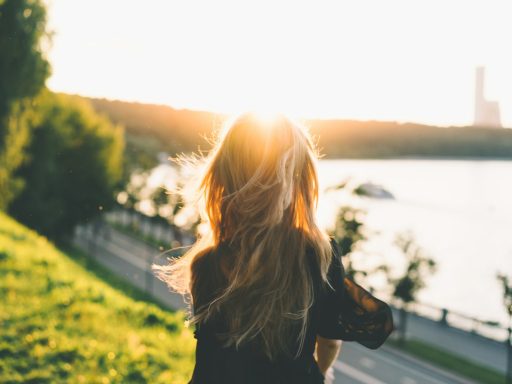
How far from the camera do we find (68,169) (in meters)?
35.2

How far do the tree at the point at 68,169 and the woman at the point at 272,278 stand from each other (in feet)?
102

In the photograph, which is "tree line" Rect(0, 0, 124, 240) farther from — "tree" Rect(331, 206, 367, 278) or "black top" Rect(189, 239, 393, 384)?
"black top" Rect(189, 239, 393, 384)

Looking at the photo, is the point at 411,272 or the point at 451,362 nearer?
the point at 451,362

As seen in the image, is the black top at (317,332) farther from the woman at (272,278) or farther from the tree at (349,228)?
the tree at (349,228)

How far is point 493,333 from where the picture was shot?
78.9ft

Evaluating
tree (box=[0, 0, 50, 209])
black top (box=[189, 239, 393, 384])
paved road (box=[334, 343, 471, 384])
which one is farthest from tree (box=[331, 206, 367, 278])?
tree (box=[0, 0, 50, 209])

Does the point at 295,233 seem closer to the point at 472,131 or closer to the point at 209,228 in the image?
the point at 209,228

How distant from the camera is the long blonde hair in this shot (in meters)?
1.78

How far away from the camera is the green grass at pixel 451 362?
17359 millimetres

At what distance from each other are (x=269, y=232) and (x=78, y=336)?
4577mm

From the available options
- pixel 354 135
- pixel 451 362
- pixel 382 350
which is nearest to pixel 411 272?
pixel 382 350

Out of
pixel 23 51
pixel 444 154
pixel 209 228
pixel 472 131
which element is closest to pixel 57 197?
pixel 23 51

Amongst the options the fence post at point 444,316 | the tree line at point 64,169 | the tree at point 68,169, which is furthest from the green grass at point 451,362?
the tree at point 68,169

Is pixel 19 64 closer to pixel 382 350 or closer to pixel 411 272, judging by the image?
pixel 382 350
